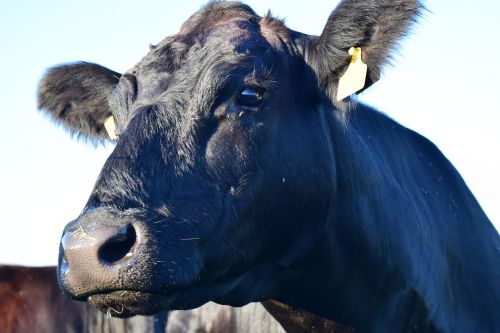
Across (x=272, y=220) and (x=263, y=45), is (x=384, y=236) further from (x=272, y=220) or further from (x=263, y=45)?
(x=263, y=45)

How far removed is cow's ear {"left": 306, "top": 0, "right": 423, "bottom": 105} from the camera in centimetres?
528

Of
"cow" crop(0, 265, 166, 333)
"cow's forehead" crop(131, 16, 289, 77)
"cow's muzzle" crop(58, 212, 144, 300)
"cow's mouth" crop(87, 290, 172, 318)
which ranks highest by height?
"cow's forehead" crop(131, 16, 289, 77)

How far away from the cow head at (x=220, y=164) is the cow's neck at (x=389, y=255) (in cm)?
15

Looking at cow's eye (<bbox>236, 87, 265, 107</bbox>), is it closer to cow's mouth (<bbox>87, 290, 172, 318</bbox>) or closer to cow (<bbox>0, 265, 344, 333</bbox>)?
cow's mouth (<bbox>87, 290, 172, 318</bbox>)

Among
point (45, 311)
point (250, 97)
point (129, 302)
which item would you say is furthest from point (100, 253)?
point (45, 311)

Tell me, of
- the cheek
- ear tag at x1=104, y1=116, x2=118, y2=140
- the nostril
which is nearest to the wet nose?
the nostril

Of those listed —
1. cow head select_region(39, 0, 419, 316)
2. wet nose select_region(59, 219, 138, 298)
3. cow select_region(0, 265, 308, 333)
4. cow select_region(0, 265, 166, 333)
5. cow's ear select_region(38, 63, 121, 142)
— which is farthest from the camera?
cow select_region(0, 265, 166, 333)

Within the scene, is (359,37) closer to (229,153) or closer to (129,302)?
(229,153)

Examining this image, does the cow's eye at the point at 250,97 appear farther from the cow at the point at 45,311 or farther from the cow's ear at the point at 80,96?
the cow at the point at 45,311

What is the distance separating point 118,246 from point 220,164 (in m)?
0.78

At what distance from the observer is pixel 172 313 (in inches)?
342

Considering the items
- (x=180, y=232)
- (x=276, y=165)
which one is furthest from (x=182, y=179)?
(x=276, y=165)

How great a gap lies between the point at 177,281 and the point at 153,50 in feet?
4.54

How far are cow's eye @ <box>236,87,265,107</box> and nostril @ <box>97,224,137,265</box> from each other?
1026 mm
